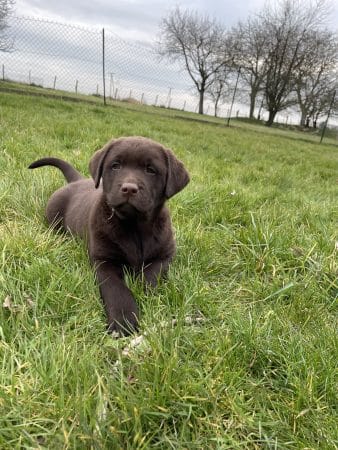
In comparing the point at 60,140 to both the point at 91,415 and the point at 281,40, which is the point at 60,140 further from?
the point at 281,40

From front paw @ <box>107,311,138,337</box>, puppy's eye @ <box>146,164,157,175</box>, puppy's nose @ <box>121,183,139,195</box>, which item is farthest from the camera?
puppy's eye @ <box>146,164,157,175</box>

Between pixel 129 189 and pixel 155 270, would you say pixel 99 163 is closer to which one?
pixel 129 189

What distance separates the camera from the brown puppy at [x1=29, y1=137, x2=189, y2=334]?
241 cm

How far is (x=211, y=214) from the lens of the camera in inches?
142

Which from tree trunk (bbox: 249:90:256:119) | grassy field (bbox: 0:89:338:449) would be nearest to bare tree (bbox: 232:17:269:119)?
tree trunk (bbox: 249:90:256:119)

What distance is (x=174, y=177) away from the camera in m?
2.69

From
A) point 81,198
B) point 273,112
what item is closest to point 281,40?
point 273,112

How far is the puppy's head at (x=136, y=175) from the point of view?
241 cm

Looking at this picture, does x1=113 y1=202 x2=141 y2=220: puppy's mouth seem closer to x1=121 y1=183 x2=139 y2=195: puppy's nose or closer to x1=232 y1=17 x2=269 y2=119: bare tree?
x1=121 y1=183 x2=139 y2=195: puppy's nose

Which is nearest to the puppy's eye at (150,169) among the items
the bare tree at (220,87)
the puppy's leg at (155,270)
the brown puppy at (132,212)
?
the brown puppy at (132,212)

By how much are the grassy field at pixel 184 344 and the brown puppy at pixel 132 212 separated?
0.12 meters

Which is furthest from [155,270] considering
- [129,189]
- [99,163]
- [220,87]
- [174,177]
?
[220,87]

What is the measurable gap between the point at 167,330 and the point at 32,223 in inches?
64.1

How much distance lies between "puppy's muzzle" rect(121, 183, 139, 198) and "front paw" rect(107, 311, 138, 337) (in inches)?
26.1
